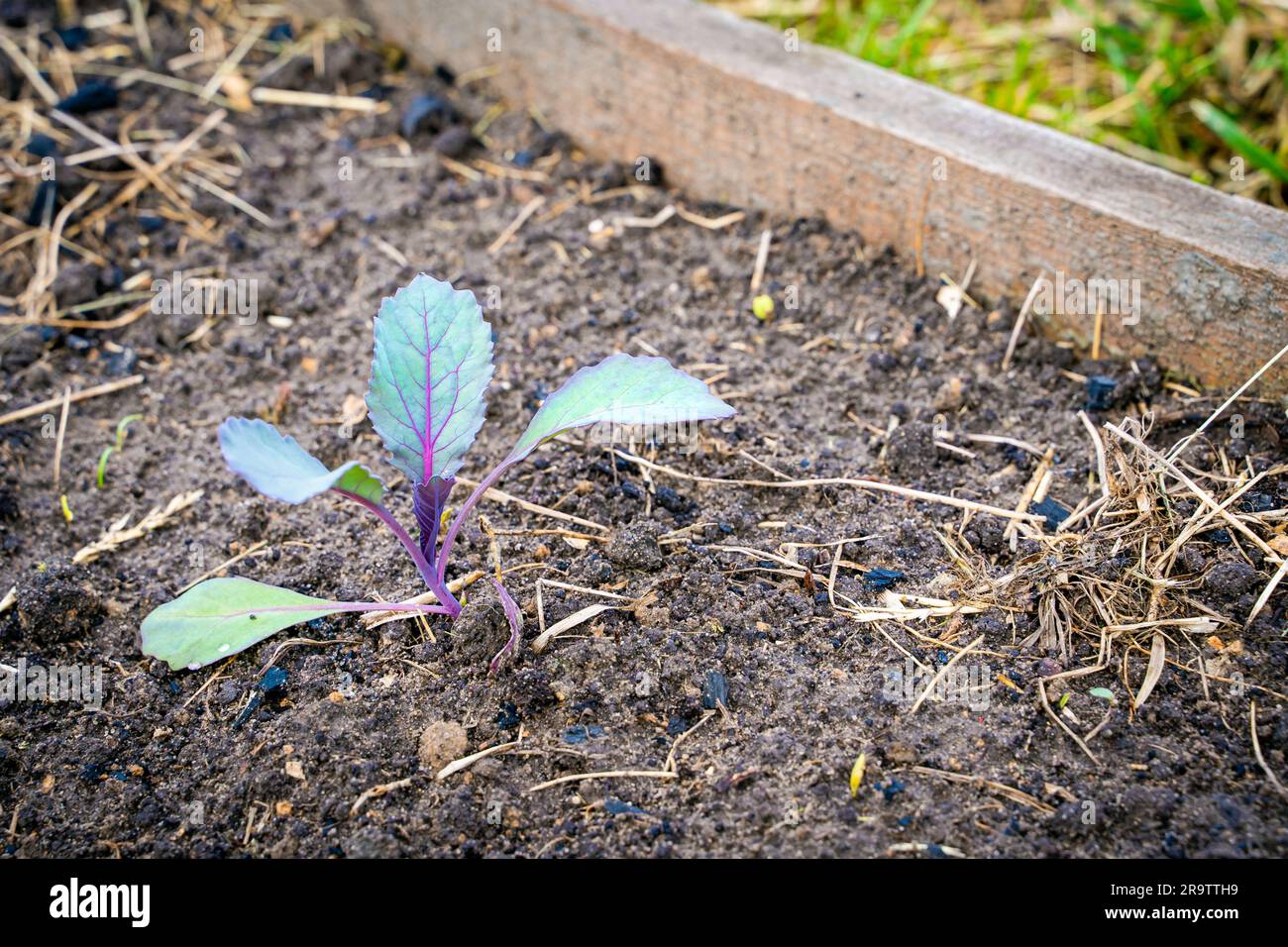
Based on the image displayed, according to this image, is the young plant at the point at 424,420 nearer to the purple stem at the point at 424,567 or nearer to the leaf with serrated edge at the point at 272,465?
the purple stem at the point at 424,567

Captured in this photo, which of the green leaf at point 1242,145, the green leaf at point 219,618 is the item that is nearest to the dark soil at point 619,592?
the green leaf at point 219,618

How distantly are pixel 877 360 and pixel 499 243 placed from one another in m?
0.95

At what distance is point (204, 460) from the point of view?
6.82 ft

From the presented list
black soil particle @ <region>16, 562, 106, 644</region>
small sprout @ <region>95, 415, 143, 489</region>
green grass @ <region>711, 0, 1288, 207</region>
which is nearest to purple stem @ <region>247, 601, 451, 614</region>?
black soil particle @ <region>16, 562, 106, 644</region>

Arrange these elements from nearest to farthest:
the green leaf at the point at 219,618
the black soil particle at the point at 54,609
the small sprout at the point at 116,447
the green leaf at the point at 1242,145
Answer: the green leaf at the point at 219,618, the black soil particle at the point at 54,609, the small sprout at the point at 116,447, the green leaf at the point at 1242,145

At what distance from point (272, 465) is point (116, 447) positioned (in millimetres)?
1090

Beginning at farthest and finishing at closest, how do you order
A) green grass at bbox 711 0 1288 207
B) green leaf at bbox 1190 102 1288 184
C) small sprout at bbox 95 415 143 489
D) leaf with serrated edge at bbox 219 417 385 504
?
green grass at bbox 711 0 1288 207 < green leaf at bbox 1190 102 1288 184 < small sprout at bbox 95 415 143 489 < leaf with serrated edge at bbox 219 417 385 504

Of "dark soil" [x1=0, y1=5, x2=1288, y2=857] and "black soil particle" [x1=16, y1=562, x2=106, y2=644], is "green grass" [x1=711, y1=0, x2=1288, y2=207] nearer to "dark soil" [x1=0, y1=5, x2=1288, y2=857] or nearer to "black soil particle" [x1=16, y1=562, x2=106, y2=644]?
"dark soil" [x1=0, y1=5, x2=1288, y2=857]

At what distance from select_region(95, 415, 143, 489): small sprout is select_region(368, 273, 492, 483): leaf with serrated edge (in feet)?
2.79

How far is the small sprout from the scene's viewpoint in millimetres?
2043

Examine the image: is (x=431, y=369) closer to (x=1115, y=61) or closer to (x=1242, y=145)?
(x=1242, y=145)

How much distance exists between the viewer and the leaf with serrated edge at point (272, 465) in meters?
1.18

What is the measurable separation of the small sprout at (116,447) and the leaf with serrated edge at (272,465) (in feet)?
3.10
